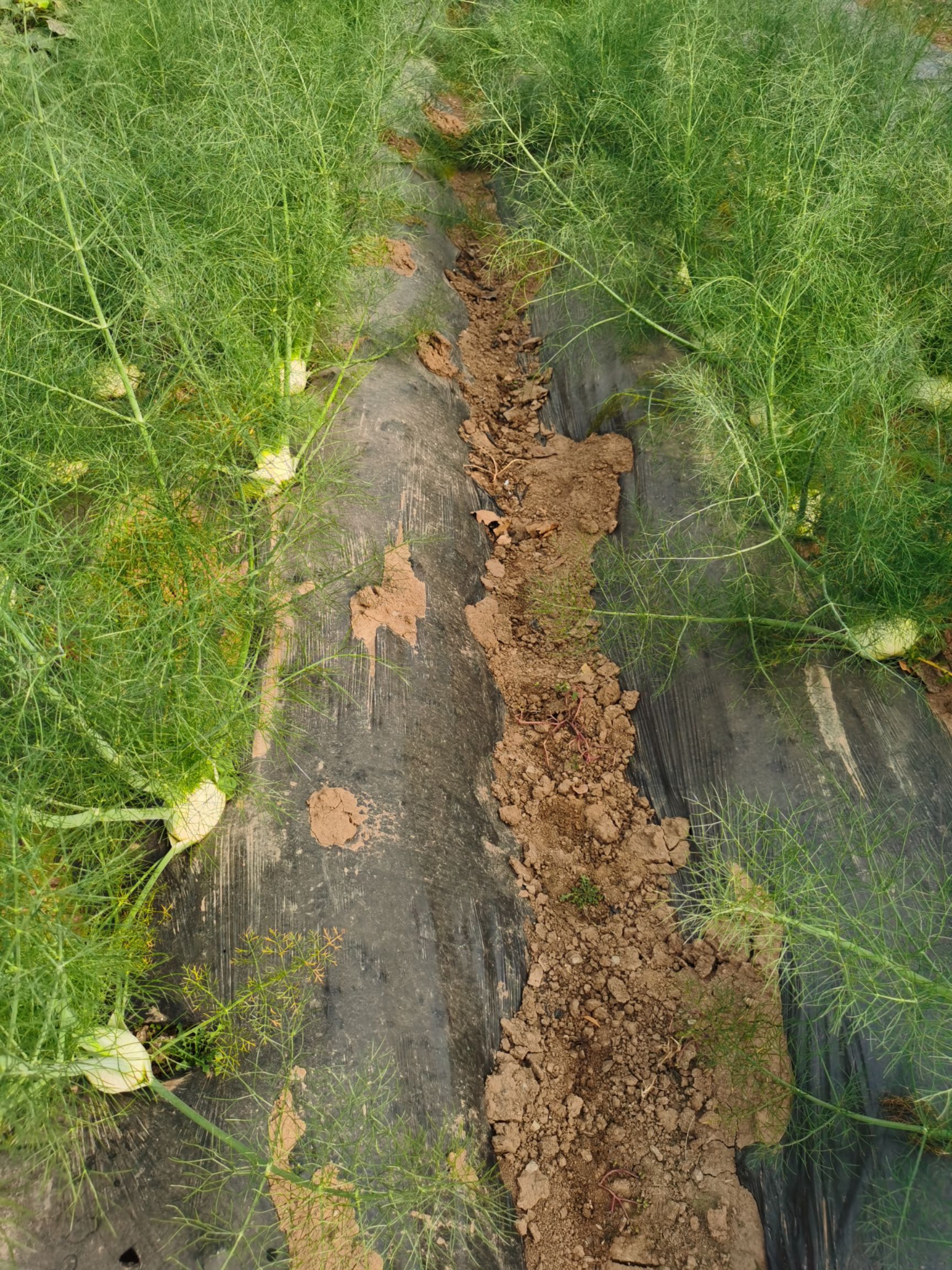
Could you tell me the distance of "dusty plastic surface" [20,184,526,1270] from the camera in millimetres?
1807

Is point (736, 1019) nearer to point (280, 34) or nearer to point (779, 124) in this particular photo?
point (779, 124)

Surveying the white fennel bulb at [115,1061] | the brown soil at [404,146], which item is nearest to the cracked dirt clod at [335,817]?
the white fennel bulb at [115,1061]

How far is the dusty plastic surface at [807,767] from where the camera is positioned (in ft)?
6.17

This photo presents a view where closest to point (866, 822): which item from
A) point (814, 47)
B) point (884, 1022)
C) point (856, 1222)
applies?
point (884, 1022)

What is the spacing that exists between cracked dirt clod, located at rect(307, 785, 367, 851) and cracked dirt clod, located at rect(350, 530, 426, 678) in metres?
0.38

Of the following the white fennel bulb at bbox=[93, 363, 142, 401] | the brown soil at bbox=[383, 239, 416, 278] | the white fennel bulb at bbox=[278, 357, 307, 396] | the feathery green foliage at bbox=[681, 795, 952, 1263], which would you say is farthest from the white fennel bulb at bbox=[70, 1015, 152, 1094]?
the brown soil at bbox=[383, 239, 416, 278]

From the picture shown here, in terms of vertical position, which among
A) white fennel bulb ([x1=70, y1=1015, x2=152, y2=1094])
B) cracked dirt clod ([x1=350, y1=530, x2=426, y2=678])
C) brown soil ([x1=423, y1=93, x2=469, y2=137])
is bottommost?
white fennel bulb ([x1=70, y1=1015, x2=152, y2=1094])

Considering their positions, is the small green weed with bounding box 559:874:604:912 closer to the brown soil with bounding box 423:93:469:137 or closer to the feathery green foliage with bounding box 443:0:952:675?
the feathery green foliage with bounding box 443:0:952:675

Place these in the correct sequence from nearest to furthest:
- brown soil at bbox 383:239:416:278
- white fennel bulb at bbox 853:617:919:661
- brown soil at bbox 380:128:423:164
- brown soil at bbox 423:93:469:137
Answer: white fennel bulb at bbox 853:617:919:661, brown soil at bbox 383:239:416:278, brown soil at bbox 380:128:423:164, brown soil at bbox 423:93:469:137

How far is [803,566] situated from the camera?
8.08 ft

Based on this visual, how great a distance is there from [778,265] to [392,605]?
1.58 m

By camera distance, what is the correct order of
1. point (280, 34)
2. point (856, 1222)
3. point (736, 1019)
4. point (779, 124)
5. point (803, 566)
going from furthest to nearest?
point (280, 34) → point (779, 124) → point (803, 566) → point (736, 1019) → point (856, 1222)

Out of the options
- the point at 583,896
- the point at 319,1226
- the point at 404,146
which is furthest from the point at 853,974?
the point at 404,146

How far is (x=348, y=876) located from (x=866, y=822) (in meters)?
1.28
